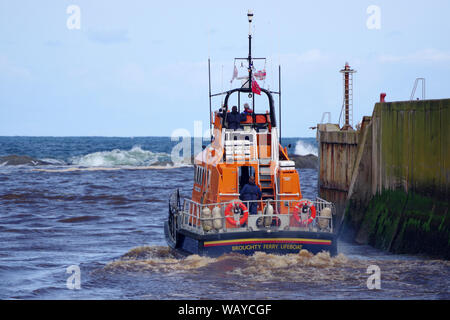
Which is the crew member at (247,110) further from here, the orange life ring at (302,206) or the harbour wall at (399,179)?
the harbour wall at (399,179)

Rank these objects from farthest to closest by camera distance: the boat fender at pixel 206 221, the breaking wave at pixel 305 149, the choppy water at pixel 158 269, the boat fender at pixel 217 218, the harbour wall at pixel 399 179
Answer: the breaking wave at pixel 305 149 < the harbour wall at pixel 399 179 < the boat fender at pixel 206 221 < the boat fender at pixel 217 218 < the choppy water at pixel 158 269

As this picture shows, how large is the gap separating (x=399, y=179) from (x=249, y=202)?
5177 mm

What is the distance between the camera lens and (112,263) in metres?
18.2

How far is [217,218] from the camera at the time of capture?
1605 centimetres

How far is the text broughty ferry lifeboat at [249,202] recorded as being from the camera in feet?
52.7

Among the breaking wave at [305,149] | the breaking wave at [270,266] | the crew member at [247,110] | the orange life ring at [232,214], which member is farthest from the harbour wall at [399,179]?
the breaking wave at [305,149]

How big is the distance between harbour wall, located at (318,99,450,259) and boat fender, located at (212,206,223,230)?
5649 mm

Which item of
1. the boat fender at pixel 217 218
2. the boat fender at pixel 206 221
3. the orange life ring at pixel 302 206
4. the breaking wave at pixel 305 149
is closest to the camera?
the boat fender at pixel 217 218

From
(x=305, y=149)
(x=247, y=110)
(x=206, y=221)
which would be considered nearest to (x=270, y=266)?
(x=206, y=221)

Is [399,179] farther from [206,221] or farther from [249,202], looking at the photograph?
[206,221]

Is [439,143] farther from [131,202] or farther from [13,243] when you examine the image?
[131,202]

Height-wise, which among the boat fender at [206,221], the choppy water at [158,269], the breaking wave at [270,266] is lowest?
the choppy water at [158,269]
